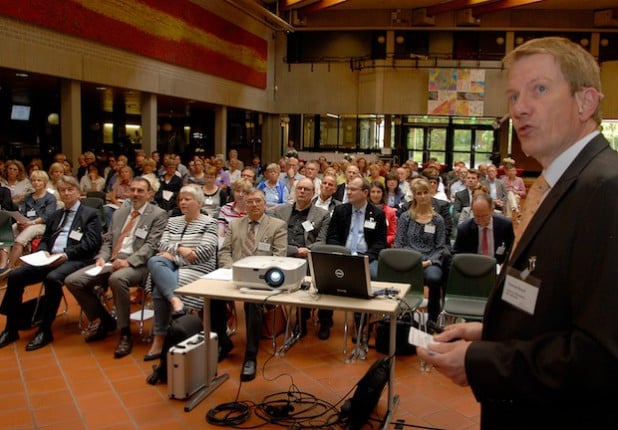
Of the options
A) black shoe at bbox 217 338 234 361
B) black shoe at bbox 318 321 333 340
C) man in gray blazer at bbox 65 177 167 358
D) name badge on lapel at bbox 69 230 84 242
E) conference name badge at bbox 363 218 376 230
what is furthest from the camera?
conference name badge at bbox 363 218 376 230

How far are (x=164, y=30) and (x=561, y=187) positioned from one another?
46.5 feet

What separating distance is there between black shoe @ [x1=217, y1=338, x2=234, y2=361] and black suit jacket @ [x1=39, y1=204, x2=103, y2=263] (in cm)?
169

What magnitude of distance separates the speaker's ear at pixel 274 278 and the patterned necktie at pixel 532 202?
8.21ft

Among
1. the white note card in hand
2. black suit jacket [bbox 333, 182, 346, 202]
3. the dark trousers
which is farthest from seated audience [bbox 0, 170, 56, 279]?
the white note card in hand

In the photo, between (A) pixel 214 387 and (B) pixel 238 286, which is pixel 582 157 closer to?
(B) pixel 238 286

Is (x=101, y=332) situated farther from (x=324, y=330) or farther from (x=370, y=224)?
(x=370, y=224)

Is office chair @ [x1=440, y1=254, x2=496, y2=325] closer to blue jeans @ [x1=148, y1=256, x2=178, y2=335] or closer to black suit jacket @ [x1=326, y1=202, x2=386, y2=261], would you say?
black suit jacket @ [x1=326, y1=202, x2=386, y2=261]

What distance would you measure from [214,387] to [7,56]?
814cm

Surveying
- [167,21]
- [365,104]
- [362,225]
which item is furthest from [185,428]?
[365,104]

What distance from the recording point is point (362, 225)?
5629 millimetres

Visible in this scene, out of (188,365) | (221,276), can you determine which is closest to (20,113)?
(221,276)

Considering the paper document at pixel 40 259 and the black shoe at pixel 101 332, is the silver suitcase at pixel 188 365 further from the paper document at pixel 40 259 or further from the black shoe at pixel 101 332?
the paper document at pixel 40 259

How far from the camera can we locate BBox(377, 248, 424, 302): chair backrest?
4.91 m

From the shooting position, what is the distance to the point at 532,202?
131 centimetres
